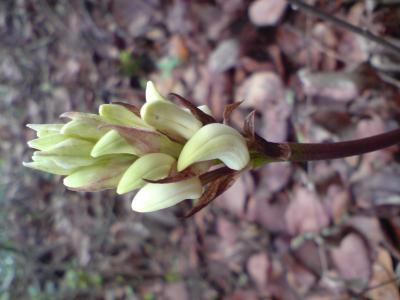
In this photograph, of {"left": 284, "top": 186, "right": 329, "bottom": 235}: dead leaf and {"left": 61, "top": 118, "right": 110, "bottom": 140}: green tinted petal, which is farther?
{"left": 284, "top": 186, "right": 329, "bottom": 235}: dead leaf

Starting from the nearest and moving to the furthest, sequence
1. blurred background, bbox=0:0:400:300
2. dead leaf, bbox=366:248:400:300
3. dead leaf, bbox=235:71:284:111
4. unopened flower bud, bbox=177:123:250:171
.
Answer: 1. unopened flower bud, bbox=177:123:250:171
2. dead leaf, bbox=366:248:400:300
3. blurred background, bbox=0:0:400:300
4. dead leaf, bbox=235:71:284:111

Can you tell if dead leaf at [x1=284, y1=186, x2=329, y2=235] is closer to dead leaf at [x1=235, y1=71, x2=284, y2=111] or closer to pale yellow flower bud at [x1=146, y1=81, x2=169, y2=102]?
dead leaf at [x1=235, y1=71, x2=284, y2=111]

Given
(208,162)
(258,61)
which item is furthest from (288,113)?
(208,162)

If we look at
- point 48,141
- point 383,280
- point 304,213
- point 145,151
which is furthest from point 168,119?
point 304,213

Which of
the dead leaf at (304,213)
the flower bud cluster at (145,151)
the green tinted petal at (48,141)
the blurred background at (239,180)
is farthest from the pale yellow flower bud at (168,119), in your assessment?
the dead leaf at (304,213)

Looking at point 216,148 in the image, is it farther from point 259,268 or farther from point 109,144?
point 259,268

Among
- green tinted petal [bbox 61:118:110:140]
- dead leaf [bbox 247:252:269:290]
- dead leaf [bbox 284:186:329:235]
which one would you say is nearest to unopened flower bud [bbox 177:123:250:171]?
green tinted petal [bbox 61:118:110:140]
